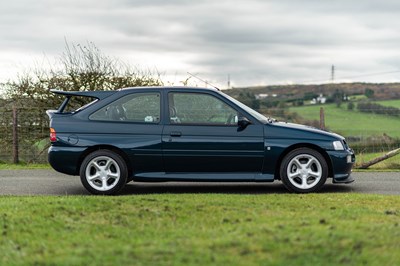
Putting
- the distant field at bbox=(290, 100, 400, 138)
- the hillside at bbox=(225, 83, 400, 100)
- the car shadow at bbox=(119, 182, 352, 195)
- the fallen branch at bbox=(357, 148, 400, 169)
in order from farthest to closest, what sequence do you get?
1. the hillside at bbox=(225, 83, 400, 100)
2. the distant field at bbox=(290, 100, 400, 138)
3. the fallen branch at bbox=(357, 148, 400, 169)
4. the car shadow at bbox=(119, 182, 352, 195)

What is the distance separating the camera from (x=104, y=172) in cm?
904

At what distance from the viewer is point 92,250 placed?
507 cm

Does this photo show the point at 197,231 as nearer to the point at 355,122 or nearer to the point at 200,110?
the point at 200,110

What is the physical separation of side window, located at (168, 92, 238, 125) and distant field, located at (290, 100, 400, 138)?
9518 millimetres

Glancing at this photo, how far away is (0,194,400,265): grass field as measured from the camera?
15.8 feet

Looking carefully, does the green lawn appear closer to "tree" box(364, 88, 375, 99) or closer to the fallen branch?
the fallen branch

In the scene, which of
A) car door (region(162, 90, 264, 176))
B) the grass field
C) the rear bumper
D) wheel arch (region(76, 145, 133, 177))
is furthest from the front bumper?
the rear bumper

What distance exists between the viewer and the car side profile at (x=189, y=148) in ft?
29.5

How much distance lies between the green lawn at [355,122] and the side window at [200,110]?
9.66 m

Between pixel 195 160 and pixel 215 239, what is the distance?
145 inches

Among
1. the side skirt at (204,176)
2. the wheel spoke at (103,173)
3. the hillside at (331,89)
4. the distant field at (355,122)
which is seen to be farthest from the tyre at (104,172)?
the hillside at (331,89)

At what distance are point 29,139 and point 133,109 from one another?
8.69 meters

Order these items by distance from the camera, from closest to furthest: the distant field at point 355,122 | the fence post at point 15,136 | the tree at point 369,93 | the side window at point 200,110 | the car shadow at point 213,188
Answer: the side window at point 200,110
the car shadow at point 213,188
the fence post at point 15,136
the distant field at point 355,122
the tree at point 369,93

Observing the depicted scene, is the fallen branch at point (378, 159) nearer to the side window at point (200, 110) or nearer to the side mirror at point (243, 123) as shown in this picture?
the side mirror at point (243, 123)
